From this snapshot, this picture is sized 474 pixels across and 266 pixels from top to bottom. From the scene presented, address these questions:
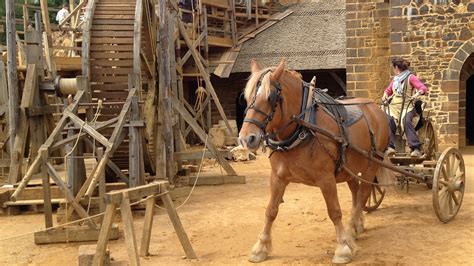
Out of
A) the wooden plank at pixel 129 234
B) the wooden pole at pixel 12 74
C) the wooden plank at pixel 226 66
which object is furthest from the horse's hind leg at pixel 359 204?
the wooden plank at pixel 226 66

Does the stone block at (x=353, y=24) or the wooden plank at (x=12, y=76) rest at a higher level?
the stone block at (x=353, y=24)

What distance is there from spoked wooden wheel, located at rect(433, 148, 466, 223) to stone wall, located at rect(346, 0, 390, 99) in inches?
319

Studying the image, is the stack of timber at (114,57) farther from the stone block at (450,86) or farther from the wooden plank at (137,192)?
the stone block at (450,86)

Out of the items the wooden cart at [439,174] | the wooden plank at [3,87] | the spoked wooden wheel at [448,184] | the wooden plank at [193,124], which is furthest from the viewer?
the wooden plank at [3,87]

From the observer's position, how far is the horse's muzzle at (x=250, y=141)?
442 cm

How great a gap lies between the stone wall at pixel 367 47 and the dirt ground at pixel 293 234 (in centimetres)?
627

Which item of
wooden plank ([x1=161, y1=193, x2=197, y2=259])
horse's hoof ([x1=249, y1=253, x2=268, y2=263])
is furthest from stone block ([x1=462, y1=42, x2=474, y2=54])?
wooden plank ([x1=161, y1=193, x2=197, y2=259])

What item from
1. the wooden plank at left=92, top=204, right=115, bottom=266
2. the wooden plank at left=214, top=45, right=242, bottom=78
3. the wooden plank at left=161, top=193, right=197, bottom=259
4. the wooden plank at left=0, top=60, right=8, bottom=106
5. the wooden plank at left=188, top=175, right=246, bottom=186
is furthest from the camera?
the wooden plank at left=214, top=45, right=242, bottom=78

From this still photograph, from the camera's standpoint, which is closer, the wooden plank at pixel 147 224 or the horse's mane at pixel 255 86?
the horse's mane at pixel 255 86

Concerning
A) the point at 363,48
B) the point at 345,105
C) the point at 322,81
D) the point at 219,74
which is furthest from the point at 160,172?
the point at 322,81

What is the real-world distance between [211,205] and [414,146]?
3259 millimetres

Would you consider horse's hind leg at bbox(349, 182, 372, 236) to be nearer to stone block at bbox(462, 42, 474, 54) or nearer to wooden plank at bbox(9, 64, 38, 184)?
wooden plank at bbox(9, 64, 38, 184)

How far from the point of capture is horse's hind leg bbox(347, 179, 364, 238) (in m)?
5.88

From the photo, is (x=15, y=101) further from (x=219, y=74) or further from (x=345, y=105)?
(x=219, y=74)
